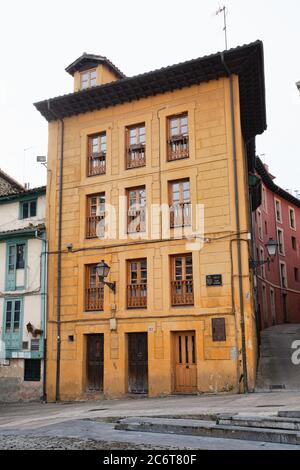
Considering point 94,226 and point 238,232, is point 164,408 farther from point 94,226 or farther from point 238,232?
point 94,226

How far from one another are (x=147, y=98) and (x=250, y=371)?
10.5 meters

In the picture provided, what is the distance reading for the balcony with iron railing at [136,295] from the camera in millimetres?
17891

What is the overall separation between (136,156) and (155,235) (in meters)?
3.32

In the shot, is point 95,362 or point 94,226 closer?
point 95,362

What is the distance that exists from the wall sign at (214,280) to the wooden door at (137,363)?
301 centimetres

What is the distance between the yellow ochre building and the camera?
16609 mm

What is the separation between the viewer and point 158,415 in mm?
11250

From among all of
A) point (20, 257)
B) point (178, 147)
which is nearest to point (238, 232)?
point (178, 147)

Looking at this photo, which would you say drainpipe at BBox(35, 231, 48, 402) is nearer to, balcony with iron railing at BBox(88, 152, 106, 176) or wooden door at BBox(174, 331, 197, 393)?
balcony with iron railing at BBox(88, 152, 106, 176)

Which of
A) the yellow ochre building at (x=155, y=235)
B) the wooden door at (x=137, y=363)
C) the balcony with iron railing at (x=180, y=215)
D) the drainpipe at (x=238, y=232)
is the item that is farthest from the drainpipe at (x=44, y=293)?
the drainpipe at (x=238, y=232)

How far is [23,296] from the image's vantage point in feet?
65.0

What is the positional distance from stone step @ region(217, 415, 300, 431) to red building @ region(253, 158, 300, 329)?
63.3 ft

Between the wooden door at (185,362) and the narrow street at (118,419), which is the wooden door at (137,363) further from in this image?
the wooden door at (185,362)

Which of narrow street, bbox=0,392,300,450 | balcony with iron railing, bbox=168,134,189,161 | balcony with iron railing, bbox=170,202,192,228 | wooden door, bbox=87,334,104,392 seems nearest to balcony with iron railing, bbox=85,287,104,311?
wooden door, bbox=87,334,104,392
